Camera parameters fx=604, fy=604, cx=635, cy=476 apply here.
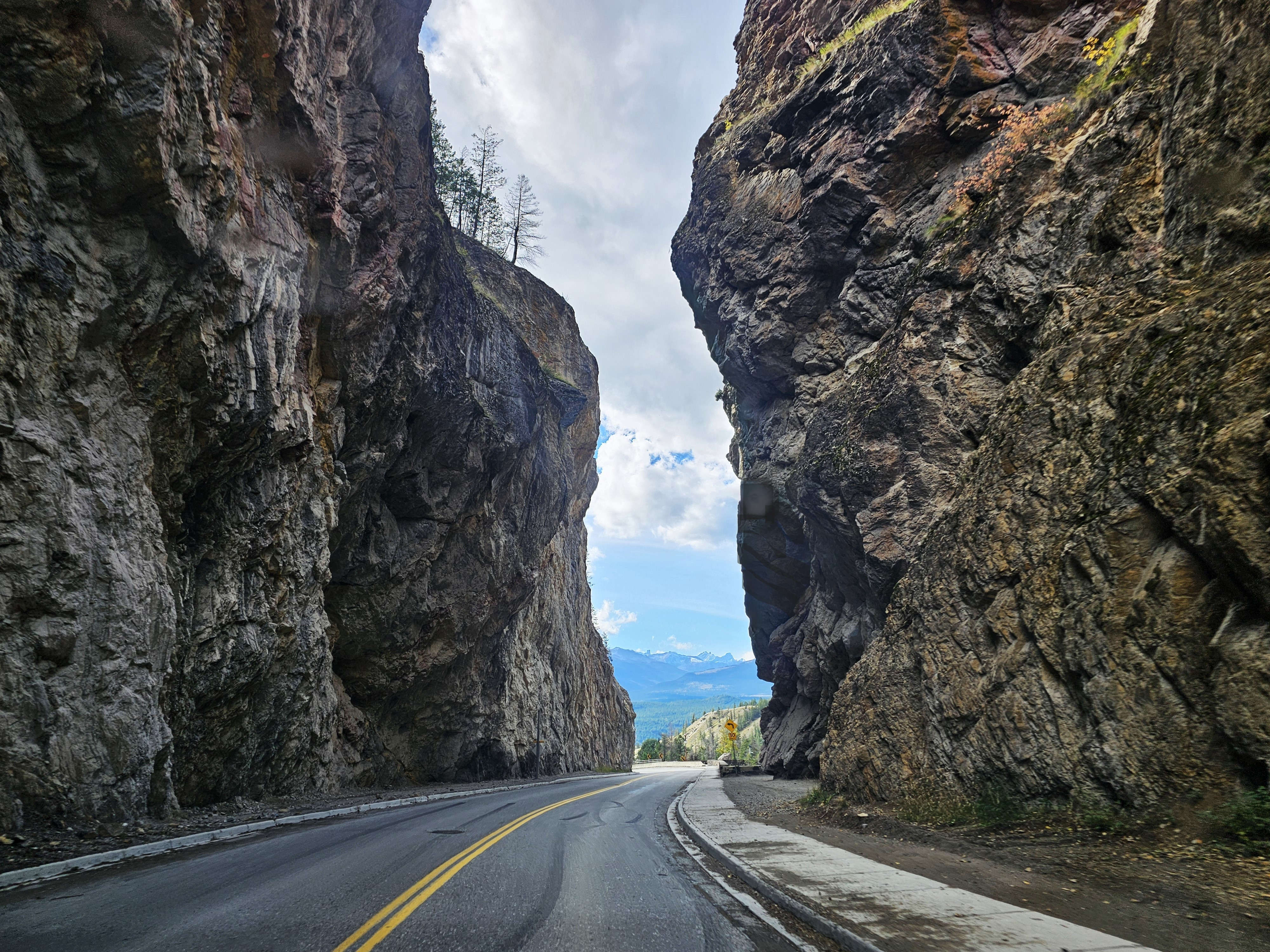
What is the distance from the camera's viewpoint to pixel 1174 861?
21.1 ft

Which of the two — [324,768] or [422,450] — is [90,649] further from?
[422,450]

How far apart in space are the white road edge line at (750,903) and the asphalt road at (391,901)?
92 mm

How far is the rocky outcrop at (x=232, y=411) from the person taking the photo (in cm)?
884

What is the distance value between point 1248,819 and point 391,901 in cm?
896

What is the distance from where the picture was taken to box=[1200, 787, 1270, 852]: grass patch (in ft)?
20.2

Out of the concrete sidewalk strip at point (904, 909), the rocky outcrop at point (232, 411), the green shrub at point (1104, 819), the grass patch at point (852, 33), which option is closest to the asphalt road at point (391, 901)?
the concrete sidewalk strip at point (904, 909)

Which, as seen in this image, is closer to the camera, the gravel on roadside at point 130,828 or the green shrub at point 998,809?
the gravel on roadside at point 130,828

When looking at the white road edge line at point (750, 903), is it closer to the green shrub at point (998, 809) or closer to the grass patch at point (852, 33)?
the green shrub at point (998, 809)

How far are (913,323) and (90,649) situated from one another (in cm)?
2015

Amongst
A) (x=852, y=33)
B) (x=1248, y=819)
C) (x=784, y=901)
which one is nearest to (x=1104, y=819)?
(x=1248, y=819)

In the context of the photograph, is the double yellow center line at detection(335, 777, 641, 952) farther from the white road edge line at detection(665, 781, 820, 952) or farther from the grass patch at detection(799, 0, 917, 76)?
the grass patch at detection(799, 0, 917, 76)

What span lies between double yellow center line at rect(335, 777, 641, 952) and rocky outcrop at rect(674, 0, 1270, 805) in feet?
27.5

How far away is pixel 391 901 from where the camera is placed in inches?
245

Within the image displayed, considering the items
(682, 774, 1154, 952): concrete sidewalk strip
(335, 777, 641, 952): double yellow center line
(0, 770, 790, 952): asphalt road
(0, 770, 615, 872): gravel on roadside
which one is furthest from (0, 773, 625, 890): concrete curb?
(682, 774, 1154, 952): concrete sidewalk strip
